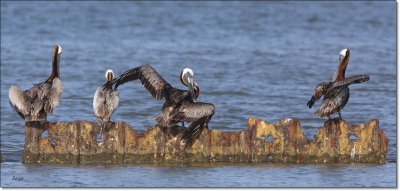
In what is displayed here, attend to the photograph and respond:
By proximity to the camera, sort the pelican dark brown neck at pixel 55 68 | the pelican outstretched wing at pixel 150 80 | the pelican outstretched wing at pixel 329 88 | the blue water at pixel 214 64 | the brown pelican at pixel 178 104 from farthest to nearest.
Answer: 1. the pelican dark brown neck at pixel 55 68
2. the pelican outstretched wing at pixel 150 80
3. the pelican outstretched wing at pixel 329 88
4. the brown pelican at pixel 178 104
5. the blue water at pixel 214 64

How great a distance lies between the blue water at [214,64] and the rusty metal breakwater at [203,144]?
5.2 inches

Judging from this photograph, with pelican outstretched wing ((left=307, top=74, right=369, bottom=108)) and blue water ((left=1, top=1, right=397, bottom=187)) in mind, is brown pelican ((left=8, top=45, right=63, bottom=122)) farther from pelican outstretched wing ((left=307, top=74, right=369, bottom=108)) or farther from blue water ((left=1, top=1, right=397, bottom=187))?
pelican outstretched wing ((left=307, top=74, right=369, bottom=108))

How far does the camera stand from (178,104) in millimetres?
10031

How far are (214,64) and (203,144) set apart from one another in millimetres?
9071

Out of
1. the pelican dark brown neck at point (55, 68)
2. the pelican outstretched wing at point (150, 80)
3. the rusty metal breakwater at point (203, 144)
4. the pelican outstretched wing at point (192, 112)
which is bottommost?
the rusty metal breakwater at point (203, 144)

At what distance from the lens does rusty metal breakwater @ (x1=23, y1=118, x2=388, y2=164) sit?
9.94 m

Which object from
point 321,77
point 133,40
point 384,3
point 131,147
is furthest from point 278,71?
point 384,3

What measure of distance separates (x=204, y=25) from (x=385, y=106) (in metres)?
13.6

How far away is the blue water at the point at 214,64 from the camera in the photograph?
31.8ft

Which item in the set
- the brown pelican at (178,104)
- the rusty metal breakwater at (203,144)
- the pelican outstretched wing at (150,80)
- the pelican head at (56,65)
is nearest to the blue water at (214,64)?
the rusty metal breakwater at (203,144)

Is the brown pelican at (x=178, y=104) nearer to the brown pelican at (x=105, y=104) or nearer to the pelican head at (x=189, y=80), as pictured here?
the pelican head at (x=189, y=80)

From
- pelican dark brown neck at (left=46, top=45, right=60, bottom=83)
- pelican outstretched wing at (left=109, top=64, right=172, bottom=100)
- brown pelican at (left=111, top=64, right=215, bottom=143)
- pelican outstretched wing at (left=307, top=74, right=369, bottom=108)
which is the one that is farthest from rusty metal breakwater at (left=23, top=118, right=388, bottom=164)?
pelican dark brown neck at (left=46, top=45, right=60, bottom=83)

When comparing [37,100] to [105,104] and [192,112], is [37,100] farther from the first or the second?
[192,112]

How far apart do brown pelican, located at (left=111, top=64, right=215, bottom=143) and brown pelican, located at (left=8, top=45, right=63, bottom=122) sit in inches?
23.8
